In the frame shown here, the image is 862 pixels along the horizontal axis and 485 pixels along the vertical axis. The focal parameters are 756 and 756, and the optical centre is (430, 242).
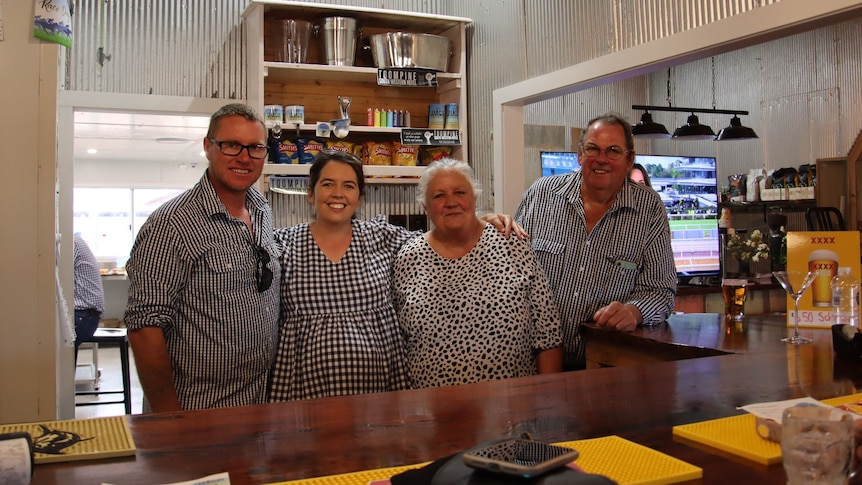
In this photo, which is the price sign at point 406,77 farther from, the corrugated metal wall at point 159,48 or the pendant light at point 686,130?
the pendant light at point 686,130

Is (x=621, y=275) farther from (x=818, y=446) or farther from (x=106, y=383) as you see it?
(x=106, y=383)

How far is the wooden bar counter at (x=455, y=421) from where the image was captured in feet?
4.16

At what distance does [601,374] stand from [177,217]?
4.52ft

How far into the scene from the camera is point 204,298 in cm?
238

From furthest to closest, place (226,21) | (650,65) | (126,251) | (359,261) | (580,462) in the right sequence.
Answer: (126,251), (226,21), (650,65), (359,261), (580,462)

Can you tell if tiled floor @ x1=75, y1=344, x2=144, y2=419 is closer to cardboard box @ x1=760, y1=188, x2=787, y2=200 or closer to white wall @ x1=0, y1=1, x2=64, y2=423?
white wall @ x1=0, y1=1, x2=64, y2=423

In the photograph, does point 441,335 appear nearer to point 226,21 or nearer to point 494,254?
point 494,254

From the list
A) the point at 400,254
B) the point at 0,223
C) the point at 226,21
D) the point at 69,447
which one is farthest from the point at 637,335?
the point at 226,21

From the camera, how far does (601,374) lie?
1981 mm

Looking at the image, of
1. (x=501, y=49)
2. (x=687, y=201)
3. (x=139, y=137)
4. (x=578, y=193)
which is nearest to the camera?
(x=578, y=193)

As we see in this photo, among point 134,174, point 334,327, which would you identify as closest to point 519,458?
point 334,327

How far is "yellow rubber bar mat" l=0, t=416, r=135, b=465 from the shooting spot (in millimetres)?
1328

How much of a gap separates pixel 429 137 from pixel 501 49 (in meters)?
0.72

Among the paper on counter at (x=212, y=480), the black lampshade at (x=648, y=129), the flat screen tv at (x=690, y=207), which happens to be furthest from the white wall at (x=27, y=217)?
the black lampshade at (x=648, y=129)
